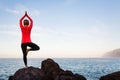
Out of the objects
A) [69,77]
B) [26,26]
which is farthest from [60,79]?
[26,26]

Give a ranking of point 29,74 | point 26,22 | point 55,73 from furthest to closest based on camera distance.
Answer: point 55,73 → point 29,74 → point 26,22

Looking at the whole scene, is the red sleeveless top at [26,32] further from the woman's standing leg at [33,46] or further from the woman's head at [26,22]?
the woman's standing leg at [33,46]

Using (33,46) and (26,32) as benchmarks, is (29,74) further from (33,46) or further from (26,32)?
(26,32)

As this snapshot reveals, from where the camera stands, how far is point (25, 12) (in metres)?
14.5

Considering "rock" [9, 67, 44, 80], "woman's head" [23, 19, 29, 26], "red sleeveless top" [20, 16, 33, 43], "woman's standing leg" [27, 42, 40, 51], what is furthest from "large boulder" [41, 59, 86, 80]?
"woman's head" [23, 19, 29, 26]

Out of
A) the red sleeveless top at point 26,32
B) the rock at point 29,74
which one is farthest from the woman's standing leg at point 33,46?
the rock at point 29,74

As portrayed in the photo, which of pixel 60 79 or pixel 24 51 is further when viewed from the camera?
pixel 60 79

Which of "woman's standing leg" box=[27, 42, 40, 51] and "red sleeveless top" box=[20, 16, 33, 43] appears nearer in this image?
"red sleeveless top" box=[20, 16, 33, 43]

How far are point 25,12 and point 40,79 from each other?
4.20 metres

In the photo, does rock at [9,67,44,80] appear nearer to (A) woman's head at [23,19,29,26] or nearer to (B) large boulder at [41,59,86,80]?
(B) large boulder at [41,59,86,80]

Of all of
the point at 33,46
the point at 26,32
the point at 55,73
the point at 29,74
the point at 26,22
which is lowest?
the point at 55,73

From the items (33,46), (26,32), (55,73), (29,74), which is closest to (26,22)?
(26,32)

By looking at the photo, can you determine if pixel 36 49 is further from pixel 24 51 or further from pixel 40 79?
pixel 40 79

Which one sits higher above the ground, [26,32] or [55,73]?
[26,32]
